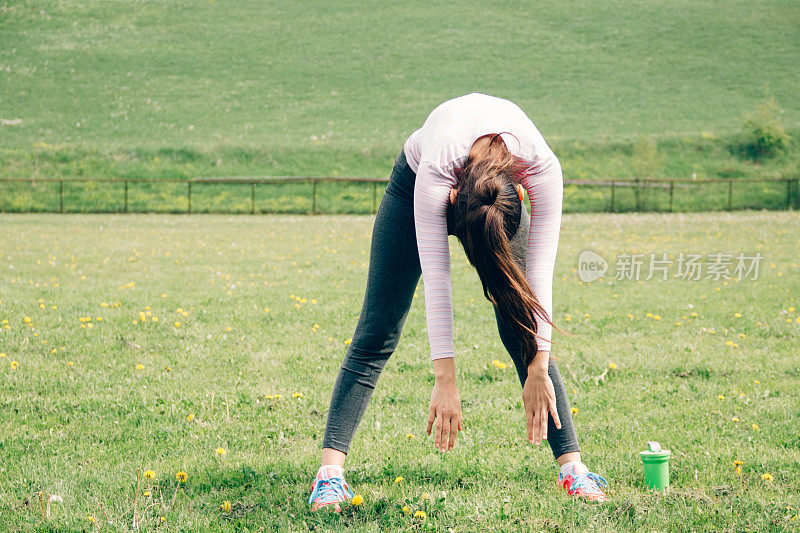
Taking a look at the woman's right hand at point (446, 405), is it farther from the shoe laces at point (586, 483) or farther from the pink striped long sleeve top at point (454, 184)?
the shoe laces at point (586, 483)

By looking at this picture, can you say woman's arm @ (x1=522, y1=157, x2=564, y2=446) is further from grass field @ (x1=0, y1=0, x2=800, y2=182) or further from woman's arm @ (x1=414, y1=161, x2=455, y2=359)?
grass field @ (x1=0, y1=0, x2=800, y2=182)

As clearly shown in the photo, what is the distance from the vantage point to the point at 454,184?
8.04 feet

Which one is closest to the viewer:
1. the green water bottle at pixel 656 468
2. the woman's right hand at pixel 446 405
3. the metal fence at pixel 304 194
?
the woman's right hand at pixel 446 405

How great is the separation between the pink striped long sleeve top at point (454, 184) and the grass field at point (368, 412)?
0.92 metres

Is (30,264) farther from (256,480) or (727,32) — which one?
(727,32)

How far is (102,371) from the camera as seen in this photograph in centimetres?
496

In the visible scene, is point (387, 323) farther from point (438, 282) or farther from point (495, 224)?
point (495, 224)

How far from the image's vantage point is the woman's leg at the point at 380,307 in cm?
295

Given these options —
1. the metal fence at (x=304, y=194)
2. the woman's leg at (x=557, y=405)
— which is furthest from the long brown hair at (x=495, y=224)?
the metal fence at (x=304, y=194)

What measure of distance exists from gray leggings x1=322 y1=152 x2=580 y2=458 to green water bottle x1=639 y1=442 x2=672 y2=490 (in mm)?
332

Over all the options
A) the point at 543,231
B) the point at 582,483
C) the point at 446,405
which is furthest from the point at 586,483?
the point at 543,231

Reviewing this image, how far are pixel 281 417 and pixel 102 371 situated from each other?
1.65 meters

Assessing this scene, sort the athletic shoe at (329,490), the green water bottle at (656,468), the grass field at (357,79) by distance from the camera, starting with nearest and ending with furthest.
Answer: the athletic shoe at (329,490) < the green water bottle at (656,468) < the grass field at (357,79)

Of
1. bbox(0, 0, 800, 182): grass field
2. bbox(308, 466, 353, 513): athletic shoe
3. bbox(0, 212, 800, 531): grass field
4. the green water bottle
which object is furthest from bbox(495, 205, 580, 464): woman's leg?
bbox(0, 0, 800, 182): grass field
